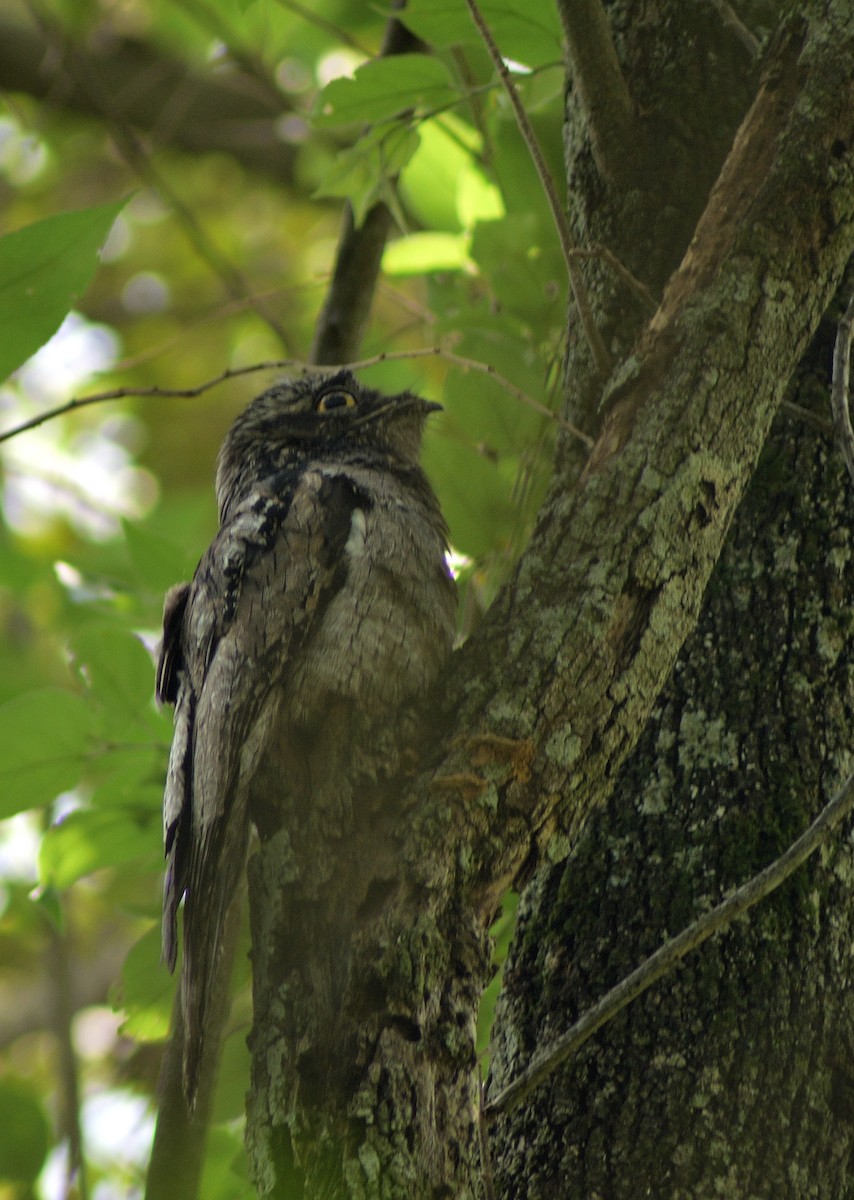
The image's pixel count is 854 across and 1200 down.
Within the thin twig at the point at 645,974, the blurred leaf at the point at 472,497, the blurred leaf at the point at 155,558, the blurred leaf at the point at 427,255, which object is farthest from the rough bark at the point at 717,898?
the blurred leaf at the point at 155,558

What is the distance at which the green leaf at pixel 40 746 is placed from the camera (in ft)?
8.55

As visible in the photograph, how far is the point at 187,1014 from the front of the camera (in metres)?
2.15

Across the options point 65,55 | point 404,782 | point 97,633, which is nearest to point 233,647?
point 97,633

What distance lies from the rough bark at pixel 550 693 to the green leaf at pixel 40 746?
29.3 inches

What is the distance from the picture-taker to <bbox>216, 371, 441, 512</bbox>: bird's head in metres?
3.36

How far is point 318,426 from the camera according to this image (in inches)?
136

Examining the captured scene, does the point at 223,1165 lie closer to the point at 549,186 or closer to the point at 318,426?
the point at 318,426

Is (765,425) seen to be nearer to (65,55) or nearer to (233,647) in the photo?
(233,647)

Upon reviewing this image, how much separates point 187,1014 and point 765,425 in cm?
140

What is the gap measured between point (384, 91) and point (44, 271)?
3.33 feet

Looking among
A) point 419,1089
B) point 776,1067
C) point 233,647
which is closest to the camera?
point 419,1089

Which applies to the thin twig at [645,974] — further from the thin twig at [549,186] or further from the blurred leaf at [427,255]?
the blurred leaf at [427,255]

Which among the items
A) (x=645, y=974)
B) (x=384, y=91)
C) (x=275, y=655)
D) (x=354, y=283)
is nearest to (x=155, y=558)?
(x=275, y=655)

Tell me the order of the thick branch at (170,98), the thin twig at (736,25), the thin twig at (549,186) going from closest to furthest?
the thin twig at (549,186), the thin twig at (736,25), the thick branch at (170,98)
